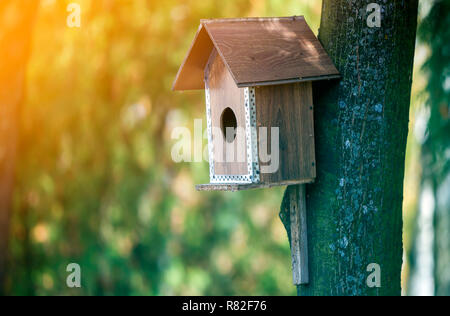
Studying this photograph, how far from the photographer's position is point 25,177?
330 inches

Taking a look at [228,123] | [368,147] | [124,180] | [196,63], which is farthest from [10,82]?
[368,147]

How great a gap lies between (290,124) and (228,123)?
0.41 metres

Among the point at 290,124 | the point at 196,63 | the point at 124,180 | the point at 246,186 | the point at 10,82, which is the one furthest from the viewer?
the point at 124,180

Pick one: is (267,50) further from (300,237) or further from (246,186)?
(300,237)

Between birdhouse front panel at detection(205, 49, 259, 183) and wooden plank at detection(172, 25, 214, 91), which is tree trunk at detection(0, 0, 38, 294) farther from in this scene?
birdhouse front panel at detection(205, 49, 259, 183)

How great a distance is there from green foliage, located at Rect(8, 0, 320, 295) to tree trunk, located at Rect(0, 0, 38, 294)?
4.70ft

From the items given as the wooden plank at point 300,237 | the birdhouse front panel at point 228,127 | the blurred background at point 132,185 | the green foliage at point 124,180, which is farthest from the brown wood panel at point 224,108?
the green foliage at point 124,180

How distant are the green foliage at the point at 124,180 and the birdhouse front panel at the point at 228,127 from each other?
4328mm

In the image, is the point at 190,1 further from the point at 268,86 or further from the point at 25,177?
the point at 268,86

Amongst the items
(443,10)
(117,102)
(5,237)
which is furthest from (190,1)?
(443,10)

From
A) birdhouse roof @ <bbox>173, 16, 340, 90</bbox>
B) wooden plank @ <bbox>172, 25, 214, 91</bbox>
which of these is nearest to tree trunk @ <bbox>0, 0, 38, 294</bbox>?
wooden plank @ <bbox>172, 25, 214, 91</bbox>

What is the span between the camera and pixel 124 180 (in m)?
8.57

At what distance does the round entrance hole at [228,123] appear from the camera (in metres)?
3.39

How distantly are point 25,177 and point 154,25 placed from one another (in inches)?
102
